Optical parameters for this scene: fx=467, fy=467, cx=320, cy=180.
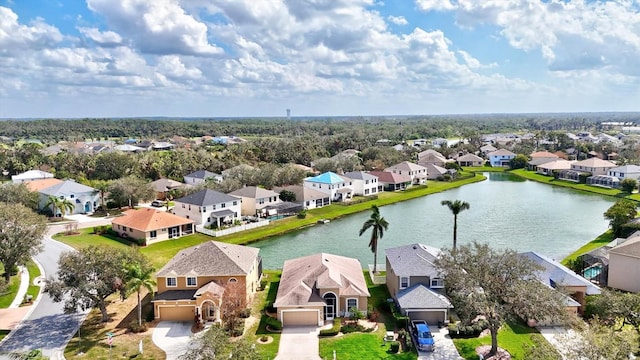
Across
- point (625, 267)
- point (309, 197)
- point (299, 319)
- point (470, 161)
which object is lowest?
point (299, 319)

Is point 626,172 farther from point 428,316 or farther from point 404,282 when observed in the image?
point 428,316

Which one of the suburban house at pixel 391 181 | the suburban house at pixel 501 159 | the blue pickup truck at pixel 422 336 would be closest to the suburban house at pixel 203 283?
the blue pickup truck at pixel 422 336

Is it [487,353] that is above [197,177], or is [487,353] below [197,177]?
below

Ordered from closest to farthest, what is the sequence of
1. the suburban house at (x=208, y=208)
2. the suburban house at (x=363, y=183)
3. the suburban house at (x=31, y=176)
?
1. the suburban house at (x=208, y=208)
2. the suburban house at (x=31, y=176)
3. the suburban house at (x=363, y=183)

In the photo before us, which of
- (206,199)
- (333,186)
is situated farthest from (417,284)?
(333,186)

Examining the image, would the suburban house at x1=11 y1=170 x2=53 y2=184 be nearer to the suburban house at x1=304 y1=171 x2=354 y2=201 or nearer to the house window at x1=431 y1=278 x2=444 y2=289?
the suburban house at x1=304 y1=171 x2=354 y2=201

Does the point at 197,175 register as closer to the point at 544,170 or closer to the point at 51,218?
the point at 51,218

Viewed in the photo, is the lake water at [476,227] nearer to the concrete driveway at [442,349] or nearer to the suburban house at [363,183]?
the suburban house at [363,183]

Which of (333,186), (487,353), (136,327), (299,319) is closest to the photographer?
(487,353)
